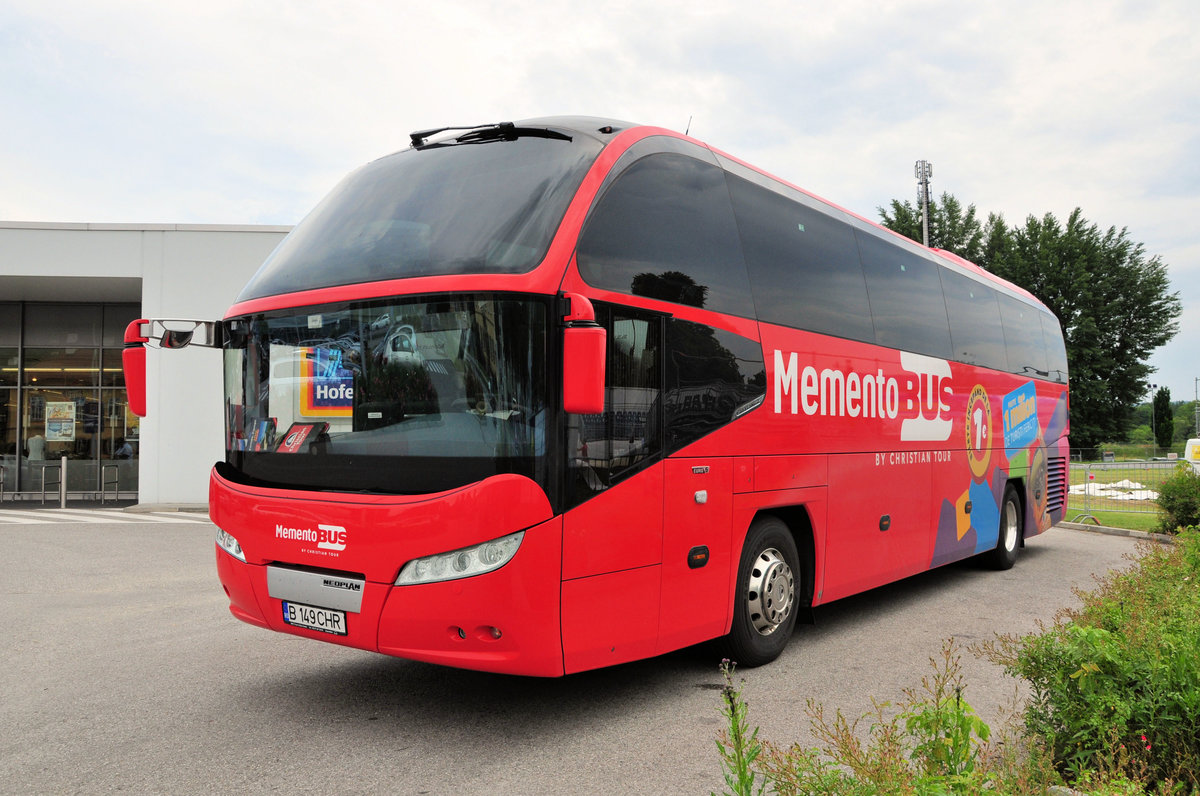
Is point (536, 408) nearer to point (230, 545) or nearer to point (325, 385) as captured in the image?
point (325, 385)

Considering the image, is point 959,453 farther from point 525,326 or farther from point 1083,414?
point 1083,414

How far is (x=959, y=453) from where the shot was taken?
9859 mm

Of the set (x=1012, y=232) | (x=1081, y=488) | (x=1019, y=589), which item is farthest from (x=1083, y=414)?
(x=1019, y=589)

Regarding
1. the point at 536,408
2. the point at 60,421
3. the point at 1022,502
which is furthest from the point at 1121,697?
the point at 60,421

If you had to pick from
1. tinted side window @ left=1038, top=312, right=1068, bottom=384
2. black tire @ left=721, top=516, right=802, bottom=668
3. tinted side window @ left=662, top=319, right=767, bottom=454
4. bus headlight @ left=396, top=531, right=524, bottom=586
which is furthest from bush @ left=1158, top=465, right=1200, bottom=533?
bus headlight @ left=396, top=531, right=524, bottom=586

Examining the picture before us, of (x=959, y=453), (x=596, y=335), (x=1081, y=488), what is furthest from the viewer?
(x=1081, y=488)

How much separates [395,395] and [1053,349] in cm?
1250

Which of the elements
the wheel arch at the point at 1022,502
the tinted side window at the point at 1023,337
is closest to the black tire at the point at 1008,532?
the wheel arch at the point at 1022,502

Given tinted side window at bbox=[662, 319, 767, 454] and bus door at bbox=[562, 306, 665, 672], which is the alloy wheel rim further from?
bus door at bbox=[562, 306, 665, 672]

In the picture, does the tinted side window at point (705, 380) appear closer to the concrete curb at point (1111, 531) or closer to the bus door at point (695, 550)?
the bus door at point (695, 550)

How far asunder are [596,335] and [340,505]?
1.67 m

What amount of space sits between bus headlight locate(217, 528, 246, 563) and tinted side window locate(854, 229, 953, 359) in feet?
18.2

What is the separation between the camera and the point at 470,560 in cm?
449

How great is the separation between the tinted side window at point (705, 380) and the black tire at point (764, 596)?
96 centimetres
